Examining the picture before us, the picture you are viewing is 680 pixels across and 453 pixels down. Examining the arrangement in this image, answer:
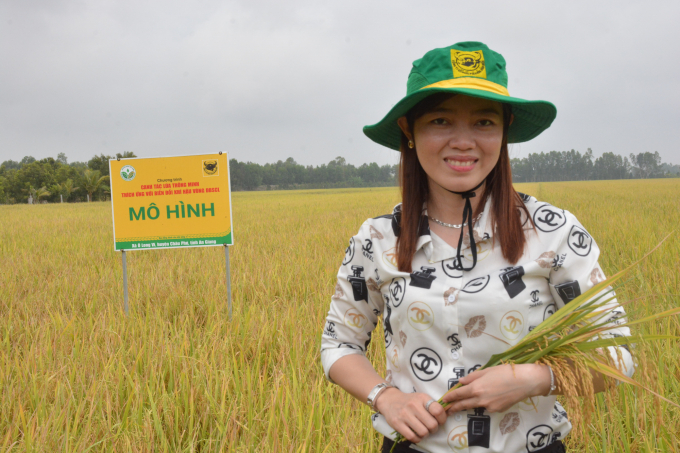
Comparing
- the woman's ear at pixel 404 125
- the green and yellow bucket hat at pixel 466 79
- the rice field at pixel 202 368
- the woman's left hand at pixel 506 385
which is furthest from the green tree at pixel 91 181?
the woman's left hand at pixel 506 385

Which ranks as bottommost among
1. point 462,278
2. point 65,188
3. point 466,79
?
point 462,278

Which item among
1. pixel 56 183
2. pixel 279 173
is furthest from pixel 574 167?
pixel 56 183

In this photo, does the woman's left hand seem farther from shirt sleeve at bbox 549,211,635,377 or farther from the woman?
shirt sleeve at bbox 549,211,635,377

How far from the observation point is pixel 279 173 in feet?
271

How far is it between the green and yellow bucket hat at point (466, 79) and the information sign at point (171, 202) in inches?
99.5

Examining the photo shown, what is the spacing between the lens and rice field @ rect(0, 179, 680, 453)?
162 cm

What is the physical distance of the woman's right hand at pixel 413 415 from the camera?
2.98 feet

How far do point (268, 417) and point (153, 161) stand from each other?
2451 millimetres

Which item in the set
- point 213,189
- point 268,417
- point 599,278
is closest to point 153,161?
point 213,189

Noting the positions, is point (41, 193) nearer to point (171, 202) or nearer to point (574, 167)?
point (171, 202)

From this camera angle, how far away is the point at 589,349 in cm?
83

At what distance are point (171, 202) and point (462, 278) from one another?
2998 millimetres

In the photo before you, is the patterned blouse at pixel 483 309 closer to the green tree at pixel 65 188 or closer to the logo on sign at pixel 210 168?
the logo on sign at pixel 210 168

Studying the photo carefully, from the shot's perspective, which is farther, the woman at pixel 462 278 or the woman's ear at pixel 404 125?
the woman's ear at pixel 404 125
